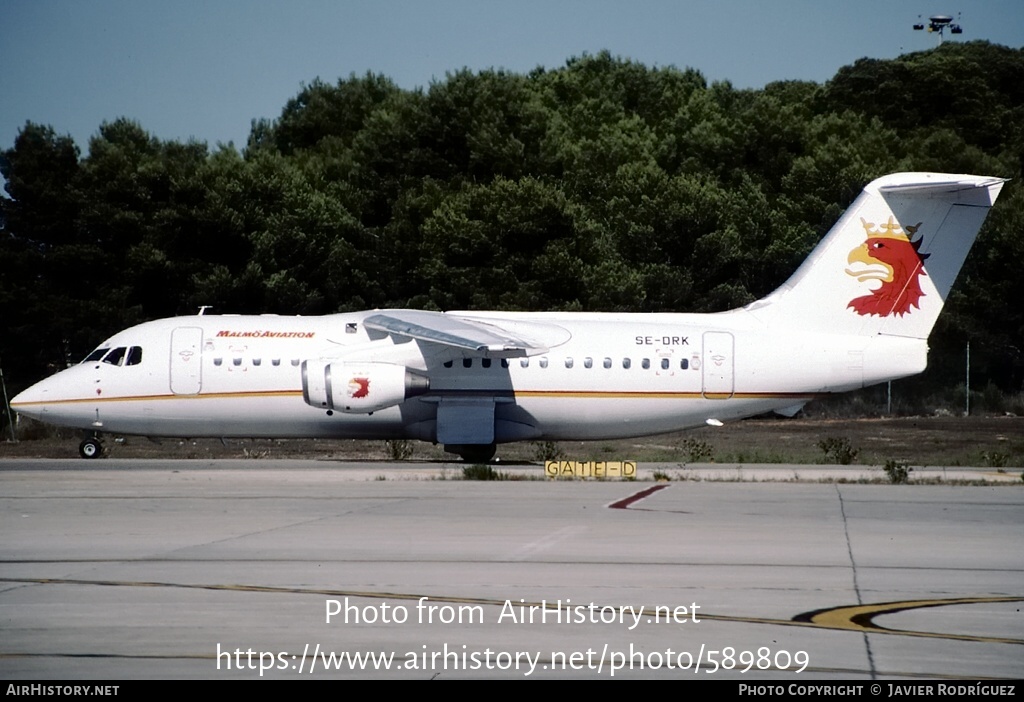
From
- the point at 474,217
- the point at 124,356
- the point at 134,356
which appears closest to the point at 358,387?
the point at 134,356

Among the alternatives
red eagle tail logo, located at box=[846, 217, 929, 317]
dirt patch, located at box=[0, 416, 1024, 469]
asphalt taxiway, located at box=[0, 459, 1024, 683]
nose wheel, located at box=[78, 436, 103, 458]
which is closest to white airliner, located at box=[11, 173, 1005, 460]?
red eagle tail logo, located at box=[846, 217, 929, 317]

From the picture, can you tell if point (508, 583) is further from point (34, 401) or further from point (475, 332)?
point (34, 401)

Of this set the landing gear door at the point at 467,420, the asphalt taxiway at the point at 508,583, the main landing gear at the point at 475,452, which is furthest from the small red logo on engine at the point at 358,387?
the asphalt taxiway at the point at 508,583

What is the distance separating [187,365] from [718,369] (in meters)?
11.8

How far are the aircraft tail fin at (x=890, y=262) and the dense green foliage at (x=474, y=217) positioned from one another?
2270 centimetres

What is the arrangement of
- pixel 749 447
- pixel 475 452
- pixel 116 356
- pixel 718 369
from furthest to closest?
pixel 749 447 < pixel 475 452 < pixel 116 356 < pixel 718 369

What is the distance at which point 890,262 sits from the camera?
30.0 m

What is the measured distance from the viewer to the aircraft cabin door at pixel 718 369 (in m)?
30.2

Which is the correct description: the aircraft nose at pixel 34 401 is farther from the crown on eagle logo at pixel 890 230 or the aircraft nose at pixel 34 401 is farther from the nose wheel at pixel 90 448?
the crown on eagle logo at pixel 890 230

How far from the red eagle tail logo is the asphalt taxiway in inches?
279

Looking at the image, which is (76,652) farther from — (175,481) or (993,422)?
(993,422)

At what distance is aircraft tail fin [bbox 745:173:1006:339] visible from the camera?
97.7 feet

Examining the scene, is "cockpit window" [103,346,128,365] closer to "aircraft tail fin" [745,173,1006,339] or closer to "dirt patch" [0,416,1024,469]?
"dirt patch" [0,416,1024,469]

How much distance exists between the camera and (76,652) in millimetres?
10258
